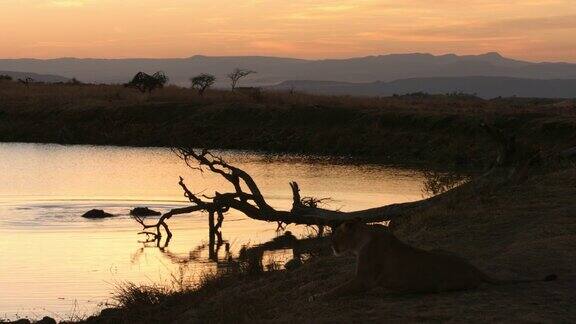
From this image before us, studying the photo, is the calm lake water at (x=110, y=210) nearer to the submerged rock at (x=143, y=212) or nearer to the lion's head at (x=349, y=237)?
the submerged rock at (x=143, y=212)

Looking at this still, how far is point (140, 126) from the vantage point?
208 ft

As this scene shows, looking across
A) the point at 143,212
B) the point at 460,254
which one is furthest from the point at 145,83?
the point at 460,254

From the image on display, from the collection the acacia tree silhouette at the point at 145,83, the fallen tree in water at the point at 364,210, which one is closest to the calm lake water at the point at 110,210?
the fallen tree in water at the point at 364,210

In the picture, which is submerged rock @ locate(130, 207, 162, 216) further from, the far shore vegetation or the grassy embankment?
the grassy embankment

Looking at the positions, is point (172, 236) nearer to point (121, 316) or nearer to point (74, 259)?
point (74, 259)

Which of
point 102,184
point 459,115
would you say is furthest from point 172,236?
point 459,115

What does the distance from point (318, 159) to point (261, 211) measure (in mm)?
29657

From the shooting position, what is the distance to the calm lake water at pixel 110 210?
61.7 ft

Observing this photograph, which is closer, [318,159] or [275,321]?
[275,321]

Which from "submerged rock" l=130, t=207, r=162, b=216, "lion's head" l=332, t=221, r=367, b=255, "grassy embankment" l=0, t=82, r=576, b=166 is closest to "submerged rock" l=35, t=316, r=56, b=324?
"lion's head" l=332, t=221, r=367, b=255

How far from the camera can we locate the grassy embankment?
5191 centimetres

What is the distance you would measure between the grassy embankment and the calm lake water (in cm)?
506

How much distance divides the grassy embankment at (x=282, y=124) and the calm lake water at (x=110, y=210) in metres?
5.06

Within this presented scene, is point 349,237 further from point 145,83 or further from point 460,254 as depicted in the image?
point 145,83
